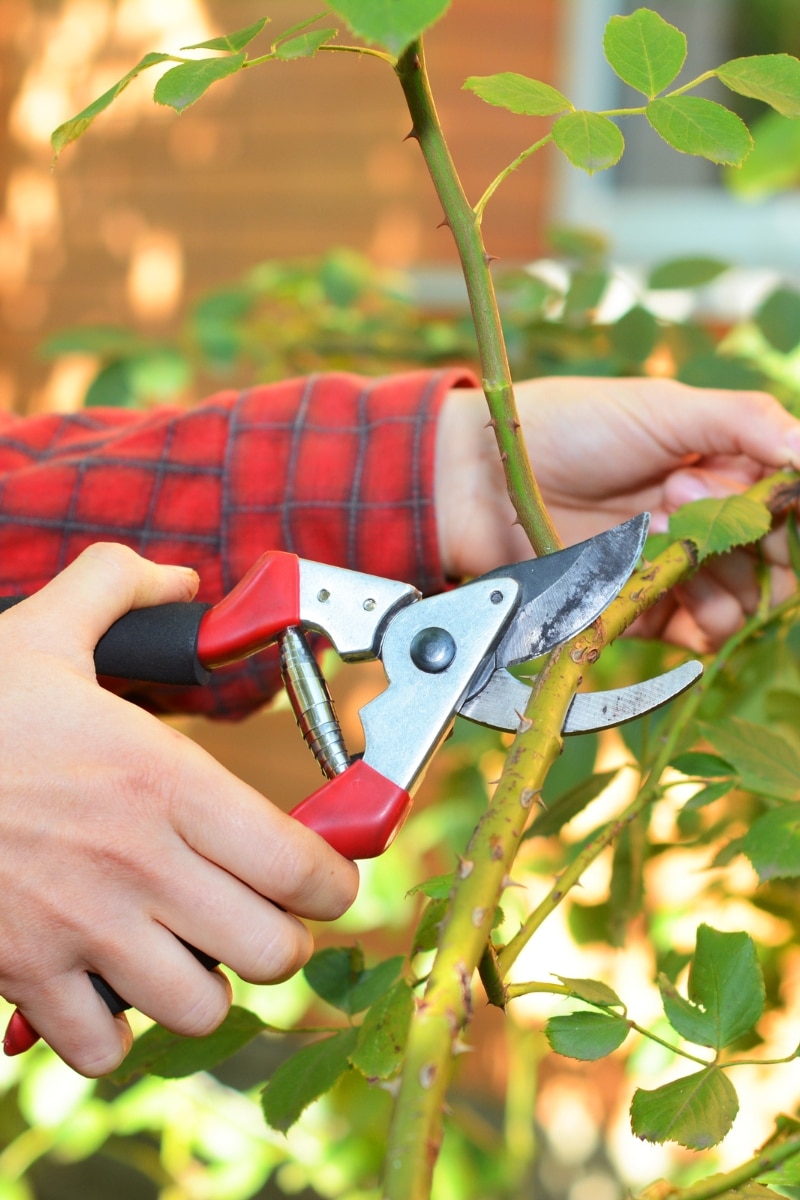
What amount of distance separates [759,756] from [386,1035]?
235 millimetres

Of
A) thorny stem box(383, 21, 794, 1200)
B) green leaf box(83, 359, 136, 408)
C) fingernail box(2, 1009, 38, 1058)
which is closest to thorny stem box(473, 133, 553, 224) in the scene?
thorny stem box(383, 21, 794, 1200)

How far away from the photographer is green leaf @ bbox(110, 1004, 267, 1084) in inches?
22.9

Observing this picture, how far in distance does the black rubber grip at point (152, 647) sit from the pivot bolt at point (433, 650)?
12cm

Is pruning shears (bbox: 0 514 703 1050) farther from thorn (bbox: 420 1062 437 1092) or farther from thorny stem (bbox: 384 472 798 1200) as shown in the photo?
thorn (bbox: 420 1062 437 1092)

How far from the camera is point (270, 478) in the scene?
0.89m

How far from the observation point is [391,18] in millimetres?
339

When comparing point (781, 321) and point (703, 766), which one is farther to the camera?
point (781, 321)

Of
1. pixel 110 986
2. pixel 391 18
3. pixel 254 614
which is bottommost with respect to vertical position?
pixel 110 986

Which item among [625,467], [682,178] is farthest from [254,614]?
[682,178]

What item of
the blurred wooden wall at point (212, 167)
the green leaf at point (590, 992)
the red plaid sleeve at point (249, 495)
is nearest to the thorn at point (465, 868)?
the green leaf at point (590, 992)

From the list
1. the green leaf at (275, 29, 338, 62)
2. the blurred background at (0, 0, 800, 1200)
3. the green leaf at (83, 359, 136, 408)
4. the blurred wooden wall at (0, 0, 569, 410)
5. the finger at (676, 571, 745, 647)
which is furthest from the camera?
the blurred wooden wall at (0, 0, 569, 410)

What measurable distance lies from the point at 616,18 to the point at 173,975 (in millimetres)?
467

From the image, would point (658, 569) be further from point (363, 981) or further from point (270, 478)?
point (270, 478)

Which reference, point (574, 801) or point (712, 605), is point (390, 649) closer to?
point (574, 801)
